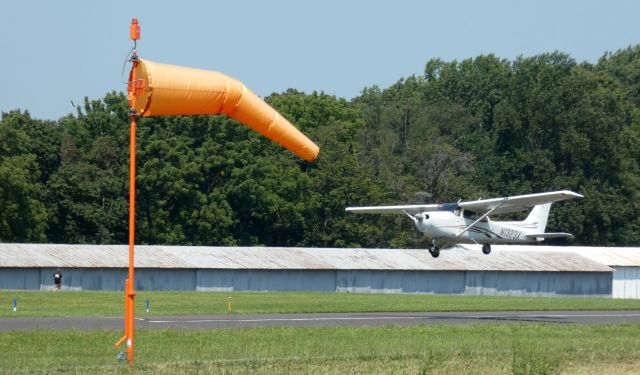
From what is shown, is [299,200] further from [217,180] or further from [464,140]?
[464,140]

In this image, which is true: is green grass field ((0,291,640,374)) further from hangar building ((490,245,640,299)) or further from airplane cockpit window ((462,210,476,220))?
hangar building ((490,245,640,299))

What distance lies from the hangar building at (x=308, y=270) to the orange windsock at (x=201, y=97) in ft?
134

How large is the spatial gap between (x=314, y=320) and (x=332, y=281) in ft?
98.7

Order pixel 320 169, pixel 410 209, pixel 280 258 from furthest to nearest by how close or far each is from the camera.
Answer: pixel 320 169, pixel 280 258, pixel 410 209

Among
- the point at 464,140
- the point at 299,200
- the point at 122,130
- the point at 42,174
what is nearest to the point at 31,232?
the point at 42,174

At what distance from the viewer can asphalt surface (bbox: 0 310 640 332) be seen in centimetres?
3450

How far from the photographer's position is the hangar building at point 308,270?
201 feet

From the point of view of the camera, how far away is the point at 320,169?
3440 inches

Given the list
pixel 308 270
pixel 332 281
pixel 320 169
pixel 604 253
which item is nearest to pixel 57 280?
pixel 308 270

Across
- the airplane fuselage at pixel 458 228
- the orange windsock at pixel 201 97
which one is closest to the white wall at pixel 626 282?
the airplane fuselage at pixel 458 228

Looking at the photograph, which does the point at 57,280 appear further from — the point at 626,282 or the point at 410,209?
the point at 626,282

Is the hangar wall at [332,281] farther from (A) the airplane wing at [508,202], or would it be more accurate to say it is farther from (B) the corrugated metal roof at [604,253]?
(A) the airplane wing at [508,202]

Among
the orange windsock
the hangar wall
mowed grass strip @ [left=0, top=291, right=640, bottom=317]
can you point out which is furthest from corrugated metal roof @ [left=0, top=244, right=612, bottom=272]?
the orange windsock

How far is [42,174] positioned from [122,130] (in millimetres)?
7403
